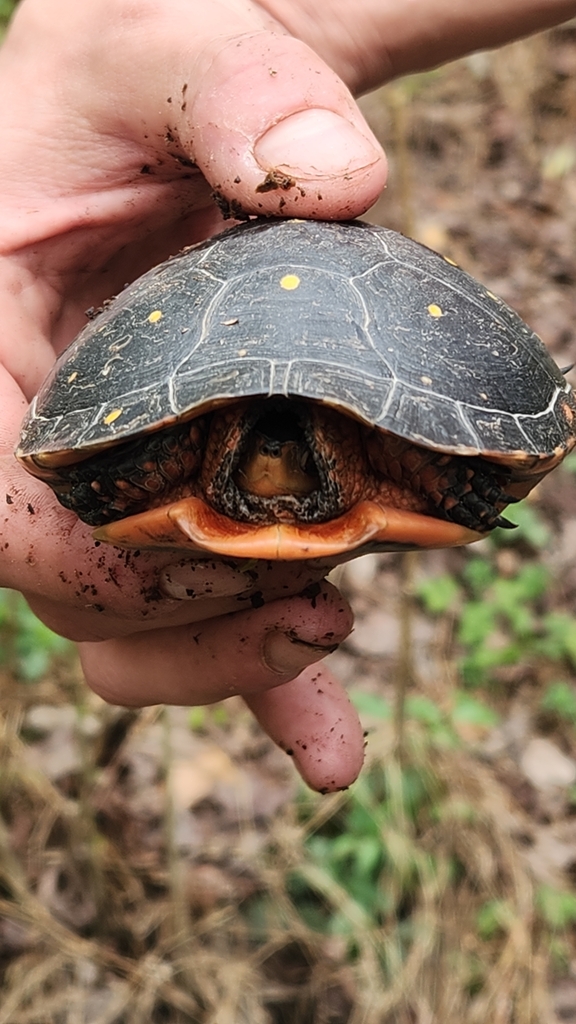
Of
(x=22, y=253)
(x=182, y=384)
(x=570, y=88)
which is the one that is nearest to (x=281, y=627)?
(x=182, y=384)

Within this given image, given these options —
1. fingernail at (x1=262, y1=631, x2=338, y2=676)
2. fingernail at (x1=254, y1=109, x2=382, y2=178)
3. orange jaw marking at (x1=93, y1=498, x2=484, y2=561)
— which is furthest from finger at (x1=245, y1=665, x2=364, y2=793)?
fingernail at (x1=254, y1=109, x2=382, y2=178)

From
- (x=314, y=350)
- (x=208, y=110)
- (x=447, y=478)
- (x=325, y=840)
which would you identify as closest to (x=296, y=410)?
(x=314, y=350)

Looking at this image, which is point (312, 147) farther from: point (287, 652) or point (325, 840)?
point (325, 840)

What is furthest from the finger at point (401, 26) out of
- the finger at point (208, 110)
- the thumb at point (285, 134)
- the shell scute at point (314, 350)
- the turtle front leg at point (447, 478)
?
the turtle front leg at point (447, 478)

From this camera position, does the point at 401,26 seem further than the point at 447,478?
Yes

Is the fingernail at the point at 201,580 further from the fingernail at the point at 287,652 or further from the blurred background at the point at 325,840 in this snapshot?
the blurred background at the point at 325,840

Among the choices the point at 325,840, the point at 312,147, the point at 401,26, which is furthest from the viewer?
the point at 325,840

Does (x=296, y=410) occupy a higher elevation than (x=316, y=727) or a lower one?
higher

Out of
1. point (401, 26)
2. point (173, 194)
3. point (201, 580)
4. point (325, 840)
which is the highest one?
point (401, 26)
